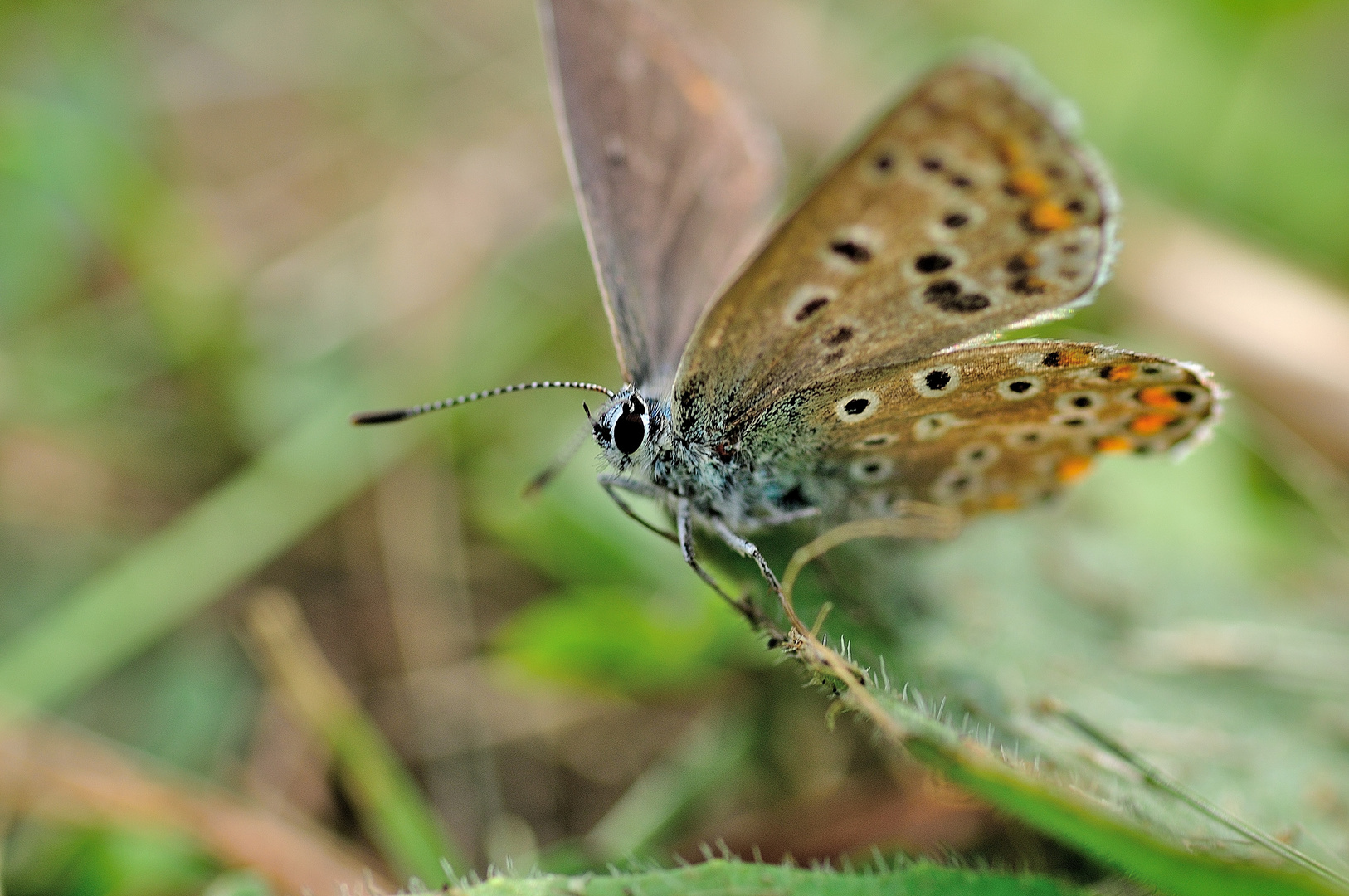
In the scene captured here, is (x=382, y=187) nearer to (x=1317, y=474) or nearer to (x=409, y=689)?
(x=409, y=689)

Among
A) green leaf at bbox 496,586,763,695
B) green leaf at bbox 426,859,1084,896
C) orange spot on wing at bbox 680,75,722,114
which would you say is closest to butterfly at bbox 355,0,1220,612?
orange spot on wing at bbox 680,75,722,114

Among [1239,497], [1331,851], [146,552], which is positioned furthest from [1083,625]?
[146,552]

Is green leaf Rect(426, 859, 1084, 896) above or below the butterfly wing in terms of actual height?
below

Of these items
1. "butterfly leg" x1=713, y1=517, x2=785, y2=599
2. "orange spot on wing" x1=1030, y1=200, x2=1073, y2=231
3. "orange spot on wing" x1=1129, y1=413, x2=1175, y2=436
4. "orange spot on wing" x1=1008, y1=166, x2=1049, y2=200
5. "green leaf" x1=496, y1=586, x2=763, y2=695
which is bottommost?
"green leaf" x1=496, y1=586, x2=763, y2=695

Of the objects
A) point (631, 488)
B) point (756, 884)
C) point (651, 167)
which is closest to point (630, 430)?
point (631, 488)

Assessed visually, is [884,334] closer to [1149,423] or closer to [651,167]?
[1149,423]

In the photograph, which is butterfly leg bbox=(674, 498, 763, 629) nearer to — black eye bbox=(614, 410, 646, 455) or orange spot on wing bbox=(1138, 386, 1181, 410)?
black eye bbox=(614, 410, 646, 455)

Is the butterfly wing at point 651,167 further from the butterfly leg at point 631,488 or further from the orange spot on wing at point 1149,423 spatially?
the orange spot on wing at point 1149,423

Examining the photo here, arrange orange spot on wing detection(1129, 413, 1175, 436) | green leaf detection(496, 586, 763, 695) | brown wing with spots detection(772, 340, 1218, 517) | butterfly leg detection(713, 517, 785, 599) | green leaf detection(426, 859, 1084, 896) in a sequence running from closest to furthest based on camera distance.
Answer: green leaf detection(426, 859, 1084, 896)
butterfly leg detection(713, 517, 785, 599)
brown wing with spots detection(772, 340, 1218, 517)
orange spot on wing detection(1129, 413, 1175, 436)
green leaf detection(496, 586, 763, 695)

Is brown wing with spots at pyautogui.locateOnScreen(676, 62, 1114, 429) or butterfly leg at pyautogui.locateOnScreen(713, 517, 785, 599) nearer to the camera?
butterfly leg at pyautogui.locateOnScreen(713, 517, 785, 599)
